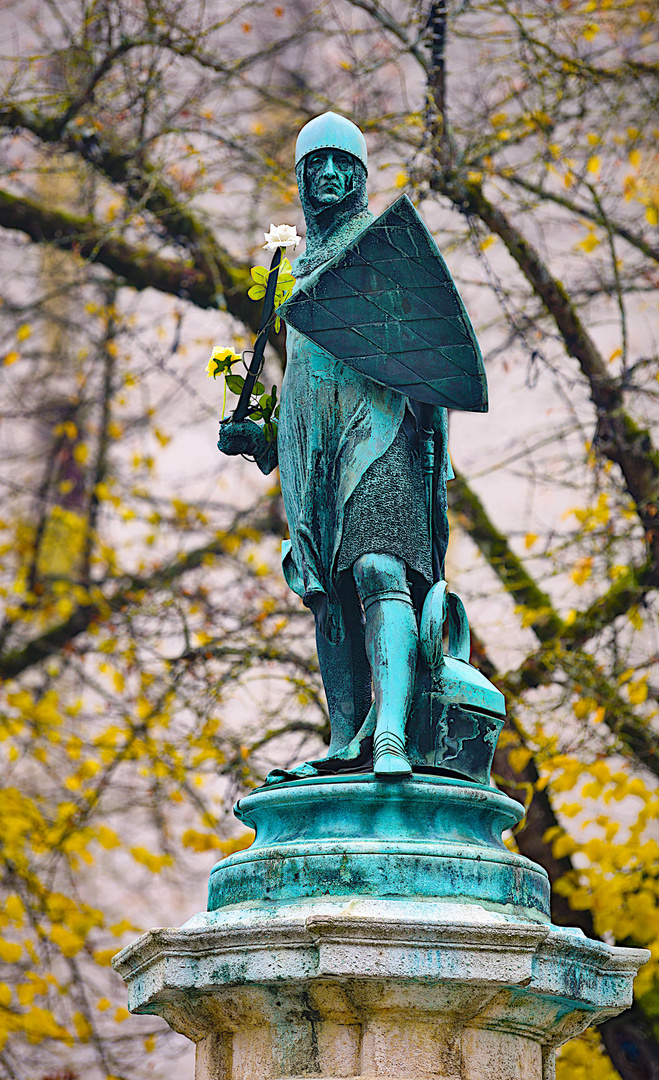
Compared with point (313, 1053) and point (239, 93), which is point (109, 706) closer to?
point (313, 1053)

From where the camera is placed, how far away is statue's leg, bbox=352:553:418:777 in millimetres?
3730

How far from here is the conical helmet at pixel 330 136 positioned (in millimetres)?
4203

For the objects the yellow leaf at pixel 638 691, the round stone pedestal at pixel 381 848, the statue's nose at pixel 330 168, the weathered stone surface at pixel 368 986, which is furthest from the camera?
the yellow leaf at pixel 638 691

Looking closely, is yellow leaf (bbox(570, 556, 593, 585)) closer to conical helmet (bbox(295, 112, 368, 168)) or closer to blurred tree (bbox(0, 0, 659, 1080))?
blurred tree (bbox(0, 0, 659, 1080))

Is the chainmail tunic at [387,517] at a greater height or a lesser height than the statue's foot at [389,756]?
greater

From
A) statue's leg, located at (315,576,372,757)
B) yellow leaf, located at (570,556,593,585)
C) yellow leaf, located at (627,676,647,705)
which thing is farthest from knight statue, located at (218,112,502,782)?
yellow leaf, located at (570,556,593,585)

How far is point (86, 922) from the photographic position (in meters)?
8.41

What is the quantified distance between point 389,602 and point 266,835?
0.72 m

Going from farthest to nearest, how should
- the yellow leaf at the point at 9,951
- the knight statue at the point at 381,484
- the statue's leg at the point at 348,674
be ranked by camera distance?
the yellow leaf at the point at 9,951 < the statue's leg at the point at 348,674 < the knight statue at the point at 381,484

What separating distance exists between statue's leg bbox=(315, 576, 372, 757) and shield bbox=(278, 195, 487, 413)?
665 millimetres

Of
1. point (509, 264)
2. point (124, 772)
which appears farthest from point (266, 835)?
point (509, 264)

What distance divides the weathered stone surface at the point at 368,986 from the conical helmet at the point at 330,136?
87.8 inches

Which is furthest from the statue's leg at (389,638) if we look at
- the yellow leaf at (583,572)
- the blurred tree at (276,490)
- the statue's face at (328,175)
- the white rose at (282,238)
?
the yellow leaf at (583,572)

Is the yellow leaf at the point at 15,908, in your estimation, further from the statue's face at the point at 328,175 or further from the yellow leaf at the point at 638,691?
the statue's face at the point at 328,175
